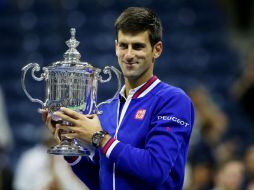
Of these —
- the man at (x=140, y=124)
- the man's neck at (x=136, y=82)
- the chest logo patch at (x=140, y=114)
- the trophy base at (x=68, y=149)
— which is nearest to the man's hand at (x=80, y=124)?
the man at (x=140, y=124)

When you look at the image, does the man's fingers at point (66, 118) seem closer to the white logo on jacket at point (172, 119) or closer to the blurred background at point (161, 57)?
the white logo on jacket at point (172, 119)

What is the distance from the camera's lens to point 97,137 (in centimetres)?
365

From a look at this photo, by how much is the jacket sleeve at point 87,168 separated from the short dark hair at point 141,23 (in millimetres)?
646

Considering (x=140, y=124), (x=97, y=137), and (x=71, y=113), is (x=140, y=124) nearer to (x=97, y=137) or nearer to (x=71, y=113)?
(x=97, y=137)

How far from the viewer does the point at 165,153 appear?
11.9ft

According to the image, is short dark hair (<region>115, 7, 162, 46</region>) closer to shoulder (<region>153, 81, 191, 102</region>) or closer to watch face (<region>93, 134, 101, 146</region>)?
shoulder (<region>153, 81, 191, 102</region>)

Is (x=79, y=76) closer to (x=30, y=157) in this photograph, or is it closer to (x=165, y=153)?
(x=165, y=153)

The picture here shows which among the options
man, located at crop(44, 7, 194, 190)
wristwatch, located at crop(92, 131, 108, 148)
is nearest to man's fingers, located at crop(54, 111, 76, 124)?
man, located at crop(44, 7, 194, 190)

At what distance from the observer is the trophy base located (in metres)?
3.76

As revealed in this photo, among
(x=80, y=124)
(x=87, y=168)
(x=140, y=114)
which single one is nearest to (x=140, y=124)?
(x=140, y=114)

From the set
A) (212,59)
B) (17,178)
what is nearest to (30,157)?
(17,178)

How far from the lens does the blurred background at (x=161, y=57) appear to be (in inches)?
356

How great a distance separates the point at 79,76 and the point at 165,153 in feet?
1.81

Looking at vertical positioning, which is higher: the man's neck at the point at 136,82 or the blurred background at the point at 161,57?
the man's neck at the point at 136,82
